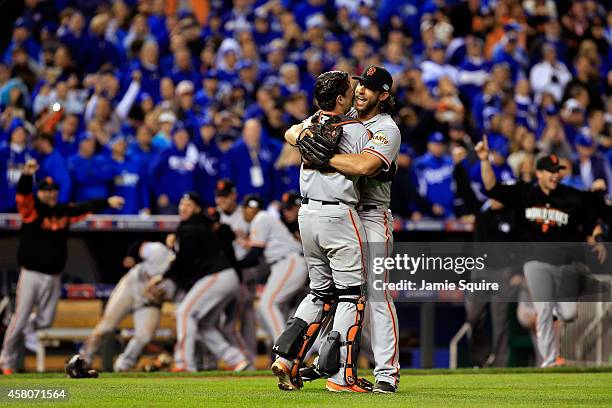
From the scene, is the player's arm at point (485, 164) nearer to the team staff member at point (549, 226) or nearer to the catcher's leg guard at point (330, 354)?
the team staff member at point (549, 226)

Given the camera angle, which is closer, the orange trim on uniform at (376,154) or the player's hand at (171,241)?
the orange trim on uniform at (376,154)

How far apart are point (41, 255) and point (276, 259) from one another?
8.59ft

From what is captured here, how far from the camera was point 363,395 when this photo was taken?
26.3 feet

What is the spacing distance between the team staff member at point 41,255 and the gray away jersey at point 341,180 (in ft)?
17.5

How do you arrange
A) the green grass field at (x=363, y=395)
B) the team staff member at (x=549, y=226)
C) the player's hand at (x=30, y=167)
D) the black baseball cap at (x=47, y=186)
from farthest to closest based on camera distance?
the black baseball cap at (x=47, y=186)
the team staff member at (x=549, y=226)
the player's hand at (x=30, y=167)
the green grass field at (x=363, y=395)

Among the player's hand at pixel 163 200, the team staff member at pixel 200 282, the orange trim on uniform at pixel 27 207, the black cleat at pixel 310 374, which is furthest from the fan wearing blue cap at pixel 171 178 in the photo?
the black cleat at pixel 310 374

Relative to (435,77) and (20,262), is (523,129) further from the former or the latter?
(20,262)

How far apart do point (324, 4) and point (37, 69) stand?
5.36 m

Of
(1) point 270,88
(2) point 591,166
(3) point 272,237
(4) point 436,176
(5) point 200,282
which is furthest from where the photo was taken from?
(1) point 270,88

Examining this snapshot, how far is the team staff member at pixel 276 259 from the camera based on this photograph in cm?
1373

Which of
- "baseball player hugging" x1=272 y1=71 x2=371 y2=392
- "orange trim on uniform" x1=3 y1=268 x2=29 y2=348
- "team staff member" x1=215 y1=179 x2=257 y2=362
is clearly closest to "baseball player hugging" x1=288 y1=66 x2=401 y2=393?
"baseball player hugging" x1=272 y1=71 x2=371 y2=392

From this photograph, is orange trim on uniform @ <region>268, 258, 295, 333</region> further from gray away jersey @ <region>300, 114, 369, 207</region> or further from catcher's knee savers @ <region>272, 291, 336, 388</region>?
gray away jersey @ <region>300, 114, 369, 207</region>

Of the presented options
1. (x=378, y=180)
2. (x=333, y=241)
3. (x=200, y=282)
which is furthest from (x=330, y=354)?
(x=200, y=282)

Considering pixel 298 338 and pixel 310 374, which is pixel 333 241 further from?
pixel 310 374
